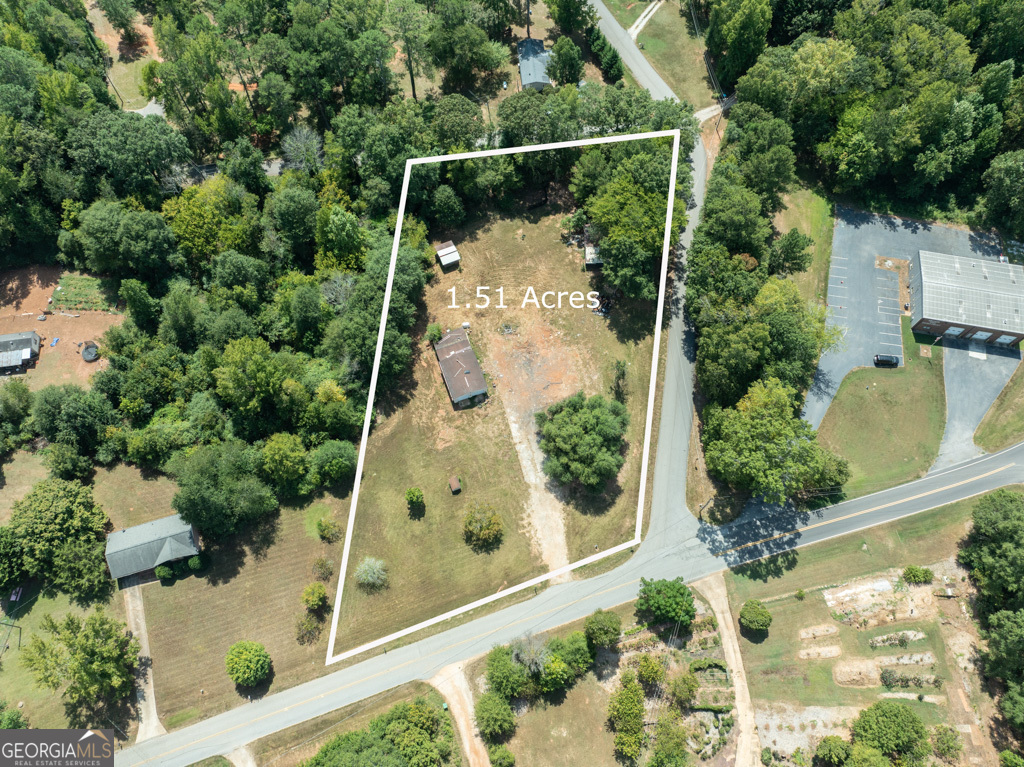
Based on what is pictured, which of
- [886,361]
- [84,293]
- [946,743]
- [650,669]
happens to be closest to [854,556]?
[946,743]

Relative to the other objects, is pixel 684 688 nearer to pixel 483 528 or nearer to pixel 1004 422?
pixel 483 528

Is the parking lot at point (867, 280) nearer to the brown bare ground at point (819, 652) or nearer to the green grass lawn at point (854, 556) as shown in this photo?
the green grass lawn at point (854, 556)

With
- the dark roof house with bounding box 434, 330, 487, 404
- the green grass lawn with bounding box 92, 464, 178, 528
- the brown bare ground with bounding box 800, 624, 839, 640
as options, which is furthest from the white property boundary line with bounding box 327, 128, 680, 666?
the green grass lawn with bounding box 92, 464, 178, 528

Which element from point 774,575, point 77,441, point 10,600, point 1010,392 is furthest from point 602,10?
point 10,600

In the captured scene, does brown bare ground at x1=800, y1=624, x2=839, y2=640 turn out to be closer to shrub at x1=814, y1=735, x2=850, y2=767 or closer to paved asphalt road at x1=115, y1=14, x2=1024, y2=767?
paved asphalt road at x1=115, y1=14, x2=1024, y2=767

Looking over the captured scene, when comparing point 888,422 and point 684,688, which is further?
point 888,422

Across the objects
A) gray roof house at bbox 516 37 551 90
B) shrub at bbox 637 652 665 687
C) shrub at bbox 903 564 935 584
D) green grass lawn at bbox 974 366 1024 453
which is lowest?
shrub at bbox 637 652 665 687

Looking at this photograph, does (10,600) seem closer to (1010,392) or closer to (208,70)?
(208,70)
